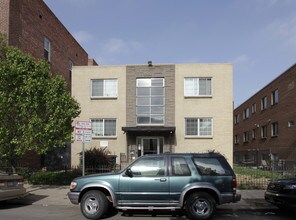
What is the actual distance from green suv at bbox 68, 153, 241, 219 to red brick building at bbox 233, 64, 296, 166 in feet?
38.9

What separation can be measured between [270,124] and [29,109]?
25.7 meters

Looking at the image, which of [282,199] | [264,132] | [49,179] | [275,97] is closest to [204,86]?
[49,179]

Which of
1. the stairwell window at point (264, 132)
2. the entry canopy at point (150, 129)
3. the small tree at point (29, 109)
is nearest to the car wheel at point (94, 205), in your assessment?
the small tree at point (29, 109)

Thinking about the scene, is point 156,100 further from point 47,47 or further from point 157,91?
point 47,47

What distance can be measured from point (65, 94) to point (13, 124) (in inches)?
93.0

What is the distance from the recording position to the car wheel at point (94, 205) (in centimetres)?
1012

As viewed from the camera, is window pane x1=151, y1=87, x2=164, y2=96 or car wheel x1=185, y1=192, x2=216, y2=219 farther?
window pane x1=151, y1=87, x2=164, y2=96

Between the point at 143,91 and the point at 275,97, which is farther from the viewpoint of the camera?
the point at 275,97

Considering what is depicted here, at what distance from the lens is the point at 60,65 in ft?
101

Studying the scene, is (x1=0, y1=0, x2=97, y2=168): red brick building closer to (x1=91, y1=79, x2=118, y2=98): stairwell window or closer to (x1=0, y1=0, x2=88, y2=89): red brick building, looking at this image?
(x1=0, y1=0, x2=88, y2=89): red brick building

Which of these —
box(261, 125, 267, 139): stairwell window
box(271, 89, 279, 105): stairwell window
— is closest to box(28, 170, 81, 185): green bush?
box(271, 89, 279, 105): stairwell window

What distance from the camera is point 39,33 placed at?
86.9 feet

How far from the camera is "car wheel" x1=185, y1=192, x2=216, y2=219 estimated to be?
9.95m

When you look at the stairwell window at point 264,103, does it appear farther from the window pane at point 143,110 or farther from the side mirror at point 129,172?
the side mirror at point 129,172
